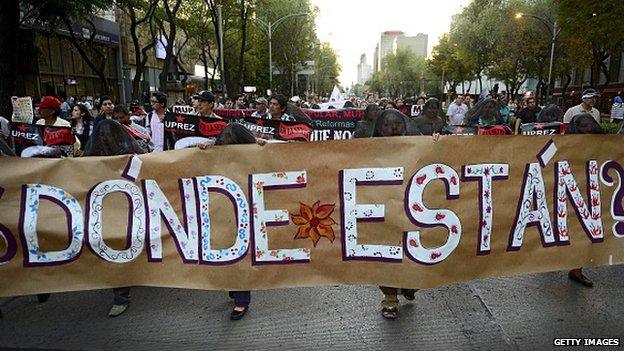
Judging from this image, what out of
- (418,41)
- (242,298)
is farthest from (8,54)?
A: (418,41)

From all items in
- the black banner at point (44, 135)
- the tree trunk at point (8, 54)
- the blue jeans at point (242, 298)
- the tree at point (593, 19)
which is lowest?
the blue jeans at point (242, 298)

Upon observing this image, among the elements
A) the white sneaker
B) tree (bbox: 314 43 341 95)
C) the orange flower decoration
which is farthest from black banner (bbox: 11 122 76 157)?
tree (bbox: 314 43 341 95)

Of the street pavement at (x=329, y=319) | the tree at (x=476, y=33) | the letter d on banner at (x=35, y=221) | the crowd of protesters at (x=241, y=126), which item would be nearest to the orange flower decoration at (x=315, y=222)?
the crowd of protesters at (x=241, y=126)

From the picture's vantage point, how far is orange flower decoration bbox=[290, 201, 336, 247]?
329cm

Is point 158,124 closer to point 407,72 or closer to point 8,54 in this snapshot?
point 8,54

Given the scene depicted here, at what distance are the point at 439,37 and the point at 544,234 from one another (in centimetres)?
6160

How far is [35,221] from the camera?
3266 mm

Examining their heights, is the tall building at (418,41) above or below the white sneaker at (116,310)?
above

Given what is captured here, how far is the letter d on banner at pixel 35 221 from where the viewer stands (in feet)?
10.7

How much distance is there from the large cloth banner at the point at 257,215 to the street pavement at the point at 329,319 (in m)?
0.43

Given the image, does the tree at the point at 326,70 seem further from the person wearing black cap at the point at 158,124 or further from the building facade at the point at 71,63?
the person wearing black cap at the point at 158,124

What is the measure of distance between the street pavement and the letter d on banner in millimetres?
619

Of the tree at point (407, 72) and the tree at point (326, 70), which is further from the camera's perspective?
the tree at point (407, 72)

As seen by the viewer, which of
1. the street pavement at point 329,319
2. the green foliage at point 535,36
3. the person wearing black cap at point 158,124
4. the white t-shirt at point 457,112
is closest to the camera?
the street pavement at point 329,319
